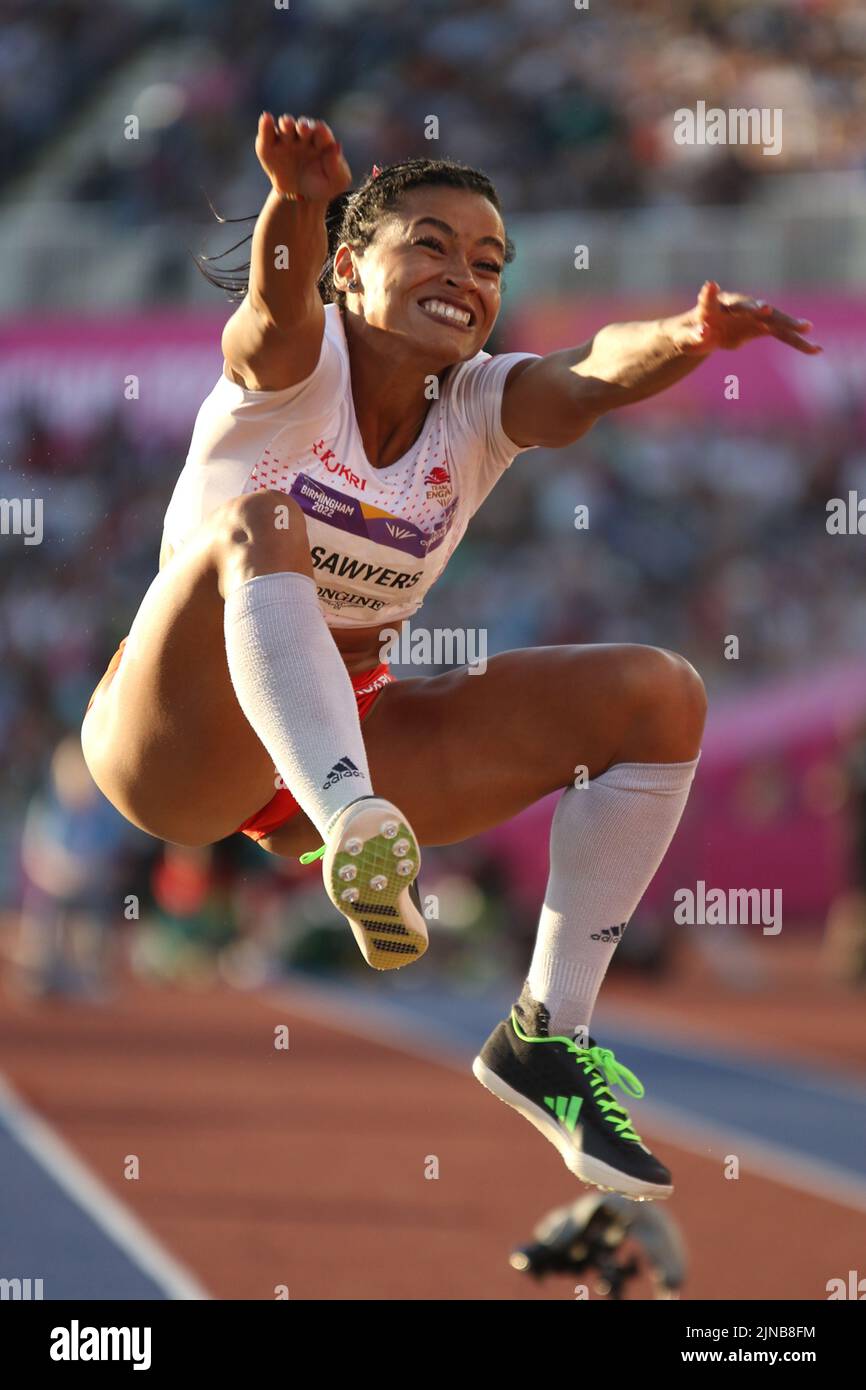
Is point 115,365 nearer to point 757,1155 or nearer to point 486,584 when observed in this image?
point 486,584

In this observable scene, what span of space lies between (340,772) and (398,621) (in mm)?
717

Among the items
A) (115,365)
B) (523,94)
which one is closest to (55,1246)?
(115,365)

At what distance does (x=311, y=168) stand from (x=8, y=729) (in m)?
10.3

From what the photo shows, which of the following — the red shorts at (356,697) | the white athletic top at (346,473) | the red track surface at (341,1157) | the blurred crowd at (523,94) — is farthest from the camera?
the blurred crowd at (523,94)

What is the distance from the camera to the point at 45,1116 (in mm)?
9039

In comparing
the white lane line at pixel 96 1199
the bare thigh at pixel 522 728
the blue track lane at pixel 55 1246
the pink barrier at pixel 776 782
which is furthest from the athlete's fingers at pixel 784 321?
the pink barrier at pixel 776 782

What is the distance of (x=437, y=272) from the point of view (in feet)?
9.97

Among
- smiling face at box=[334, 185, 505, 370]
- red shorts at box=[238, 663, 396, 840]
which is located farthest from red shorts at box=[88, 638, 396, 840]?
smiling face at box=[334, 185, 505, 370]

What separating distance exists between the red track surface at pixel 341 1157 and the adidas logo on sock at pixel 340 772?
4.27 m

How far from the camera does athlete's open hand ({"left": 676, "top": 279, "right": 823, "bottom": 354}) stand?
277 centimetres

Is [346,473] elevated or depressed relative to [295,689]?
elevated

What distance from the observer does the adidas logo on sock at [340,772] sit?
2.69m

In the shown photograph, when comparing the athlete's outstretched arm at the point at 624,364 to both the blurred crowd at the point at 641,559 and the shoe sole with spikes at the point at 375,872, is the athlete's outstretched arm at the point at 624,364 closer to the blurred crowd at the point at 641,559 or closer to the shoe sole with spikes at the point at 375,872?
the shoe sole with spikes at the point at 375,872

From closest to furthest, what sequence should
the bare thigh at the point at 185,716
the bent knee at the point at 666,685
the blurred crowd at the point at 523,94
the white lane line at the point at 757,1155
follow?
the bare thigh at the point at 185,716 → the bent knee at the point at 666,685 → the white lane line at the point at 757,1155 → the blurred crowd at the point at 523,94
